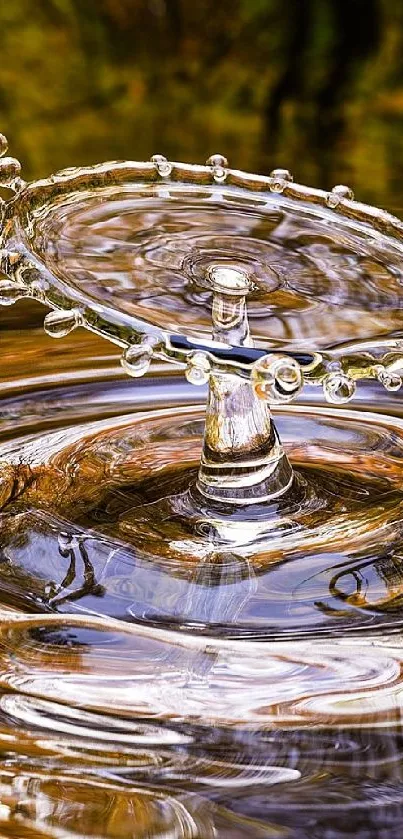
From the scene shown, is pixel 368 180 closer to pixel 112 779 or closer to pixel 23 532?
pixel 23 532

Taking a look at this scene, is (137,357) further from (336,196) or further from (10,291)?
(336,196)

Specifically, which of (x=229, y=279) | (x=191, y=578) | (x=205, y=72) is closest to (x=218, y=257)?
(x=229, y=279)

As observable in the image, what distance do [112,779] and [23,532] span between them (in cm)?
17

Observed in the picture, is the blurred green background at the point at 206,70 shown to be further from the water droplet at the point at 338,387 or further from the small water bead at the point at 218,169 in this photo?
the water droplet at the point at 338,387

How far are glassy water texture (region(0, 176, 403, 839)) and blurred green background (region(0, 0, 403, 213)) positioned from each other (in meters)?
0.62

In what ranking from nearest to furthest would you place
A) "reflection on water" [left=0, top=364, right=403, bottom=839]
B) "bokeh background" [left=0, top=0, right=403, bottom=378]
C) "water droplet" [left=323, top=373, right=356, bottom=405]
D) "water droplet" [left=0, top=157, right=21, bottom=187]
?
"reflection on water" [left=0, top=364, right=403, bottom=839]
"water droplet" [left=323, top=373, right=356, bottom=405]
"water droplet" [left=0, top=157, right=21, bottom=187]
"bokeh background" [left=0, top=0, right=403, bottom=378]

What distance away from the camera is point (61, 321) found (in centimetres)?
42

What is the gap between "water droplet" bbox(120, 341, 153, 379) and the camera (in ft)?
1.34

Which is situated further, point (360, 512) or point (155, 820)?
point (360, 512)

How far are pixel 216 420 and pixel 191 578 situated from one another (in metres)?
0.07

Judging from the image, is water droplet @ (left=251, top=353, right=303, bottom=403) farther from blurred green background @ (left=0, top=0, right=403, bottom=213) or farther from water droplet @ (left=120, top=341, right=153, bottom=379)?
blurred green background @ (left=0, top=0, right=403, bottom=213)

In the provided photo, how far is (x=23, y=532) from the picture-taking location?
1.60 feet

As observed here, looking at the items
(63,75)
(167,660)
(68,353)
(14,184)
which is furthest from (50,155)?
(167,660)

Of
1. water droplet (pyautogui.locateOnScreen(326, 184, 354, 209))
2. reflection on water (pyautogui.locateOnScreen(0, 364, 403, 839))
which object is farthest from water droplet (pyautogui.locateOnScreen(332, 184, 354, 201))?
reflection on water (pyautogui.locateOnScreen(0, 364, 403, 839))
